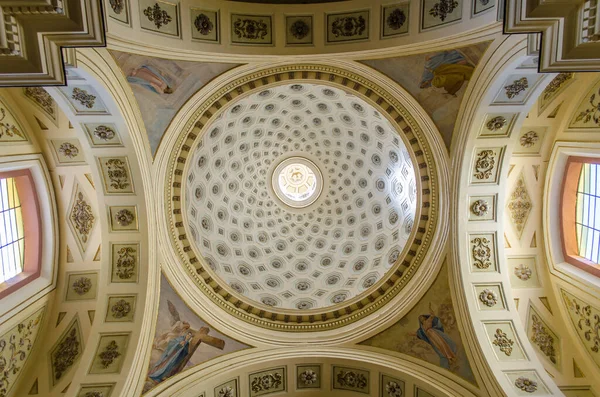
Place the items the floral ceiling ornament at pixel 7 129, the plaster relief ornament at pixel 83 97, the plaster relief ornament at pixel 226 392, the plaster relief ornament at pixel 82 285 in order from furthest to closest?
1. the plaster relief ornament at pixel 226 392
2. the plaster relief ornament at pixel 82 285
3. the floral ceiling ornament at pixel 7 129
4. the plaster relief ornament at pixel 83 97

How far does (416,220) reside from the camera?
49.3ft

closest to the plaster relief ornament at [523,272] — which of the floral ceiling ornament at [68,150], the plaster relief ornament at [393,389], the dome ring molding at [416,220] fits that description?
the dome ring molding at [416,220]

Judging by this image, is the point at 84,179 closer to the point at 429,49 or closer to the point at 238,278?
the point at 238,278

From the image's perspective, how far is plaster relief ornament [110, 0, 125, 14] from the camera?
32.8 ft

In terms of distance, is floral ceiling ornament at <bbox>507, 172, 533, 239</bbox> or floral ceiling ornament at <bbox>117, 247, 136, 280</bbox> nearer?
floral ceiling ornament at <bbox>117, 247, 136, 280</bbox>

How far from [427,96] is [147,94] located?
8118mm

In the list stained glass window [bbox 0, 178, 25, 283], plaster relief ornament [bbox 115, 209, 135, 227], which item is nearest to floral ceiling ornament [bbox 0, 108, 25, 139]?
stained glass window [bbox 0, 178, 25, 283]

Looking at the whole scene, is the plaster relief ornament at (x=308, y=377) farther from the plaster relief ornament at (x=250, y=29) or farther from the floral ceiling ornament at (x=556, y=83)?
the floral ceiling ornament at (x=556, y=83)

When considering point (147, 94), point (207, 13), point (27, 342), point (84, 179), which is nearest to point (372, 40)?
point (207, 13)

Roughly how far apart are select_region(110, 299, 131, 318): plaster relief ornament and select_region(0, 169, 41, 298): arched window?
8.07 feet

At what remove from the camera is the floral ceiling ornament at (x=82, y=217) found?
539 inches

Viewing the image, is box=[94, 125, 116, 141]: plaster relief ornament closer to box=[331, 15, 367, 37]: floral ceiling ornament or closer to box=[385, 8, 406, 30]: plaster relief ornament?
box=[331, 15, 367, 37]: floral ceiling ornament

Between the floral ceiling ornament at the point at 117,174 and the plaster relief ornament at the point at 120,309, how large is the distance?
3.62m

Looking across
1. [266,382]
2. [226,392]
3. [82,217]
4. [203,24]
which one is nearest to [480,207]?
[266,382]
